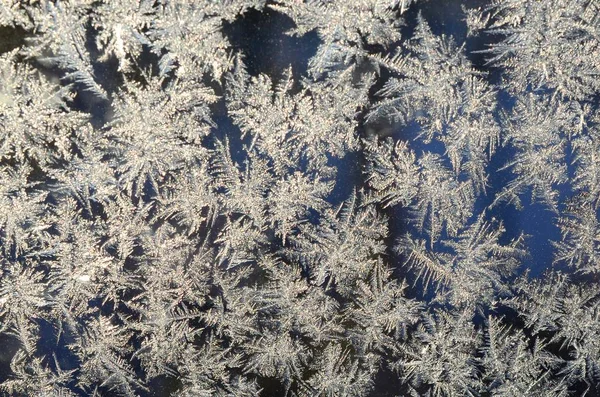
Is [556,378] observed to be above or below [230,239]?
below

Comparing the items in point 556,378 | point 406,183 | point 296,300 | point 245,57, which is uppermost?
point 245,57

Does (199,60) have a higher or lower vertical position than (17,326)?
higher

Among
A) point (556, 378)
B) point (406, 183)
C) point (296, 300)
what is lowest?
point (556, 378)

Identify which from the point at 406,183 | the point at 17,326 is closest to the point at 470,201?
the point at 406,183

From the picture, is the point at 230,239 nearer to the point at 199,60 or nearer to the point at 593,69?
the point at 199,60

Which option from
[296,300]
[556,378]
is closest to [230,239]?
[296,300]

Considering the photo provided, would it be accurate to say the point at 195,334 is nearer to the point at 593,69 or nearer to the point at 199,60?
the point at 199,60
